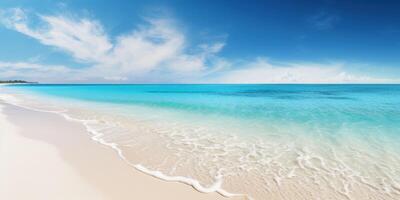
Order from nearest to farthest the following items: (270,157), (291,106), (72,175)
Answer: (72,175) → (270,157) → (291,106)

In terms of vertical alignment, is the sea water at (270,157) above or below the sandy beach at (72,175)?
below

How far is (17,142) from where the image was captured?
19.7 ft

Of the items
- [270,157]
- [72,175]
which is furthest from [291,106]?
[72,175]

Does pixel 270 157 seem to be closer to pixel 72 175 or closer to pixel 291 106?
pixel 72 175

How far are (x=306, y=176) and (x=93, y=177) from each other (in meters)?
4.73

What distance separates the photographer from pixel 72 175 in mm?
3992

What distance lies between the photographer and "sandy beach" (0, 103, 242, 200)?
A: 3363 mm

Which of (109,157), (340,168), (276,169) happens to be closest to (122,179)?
(109,157)

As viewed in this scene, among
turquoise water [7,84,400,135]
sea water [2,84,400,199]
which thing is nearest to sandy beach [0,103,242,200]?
sea water [2,84,400,199]

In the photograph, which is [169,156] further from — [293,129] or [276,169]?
[293,129]

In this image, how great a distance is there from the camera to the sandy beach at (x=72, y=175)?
3.36 meters

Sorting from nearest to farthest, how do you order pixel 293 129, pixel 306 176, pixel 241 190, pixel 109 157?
pixel 241 190 → pixel 306 176 → pixel 109 157 → pixel 293 129

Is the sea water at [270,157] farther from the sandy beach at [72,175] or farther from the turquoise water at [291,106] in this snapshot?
the turquoise water at [291,106]

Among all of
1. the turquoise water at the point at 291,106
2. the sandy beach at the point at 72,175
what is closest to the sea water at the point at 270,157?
the sandy beach at the point at 72,175
